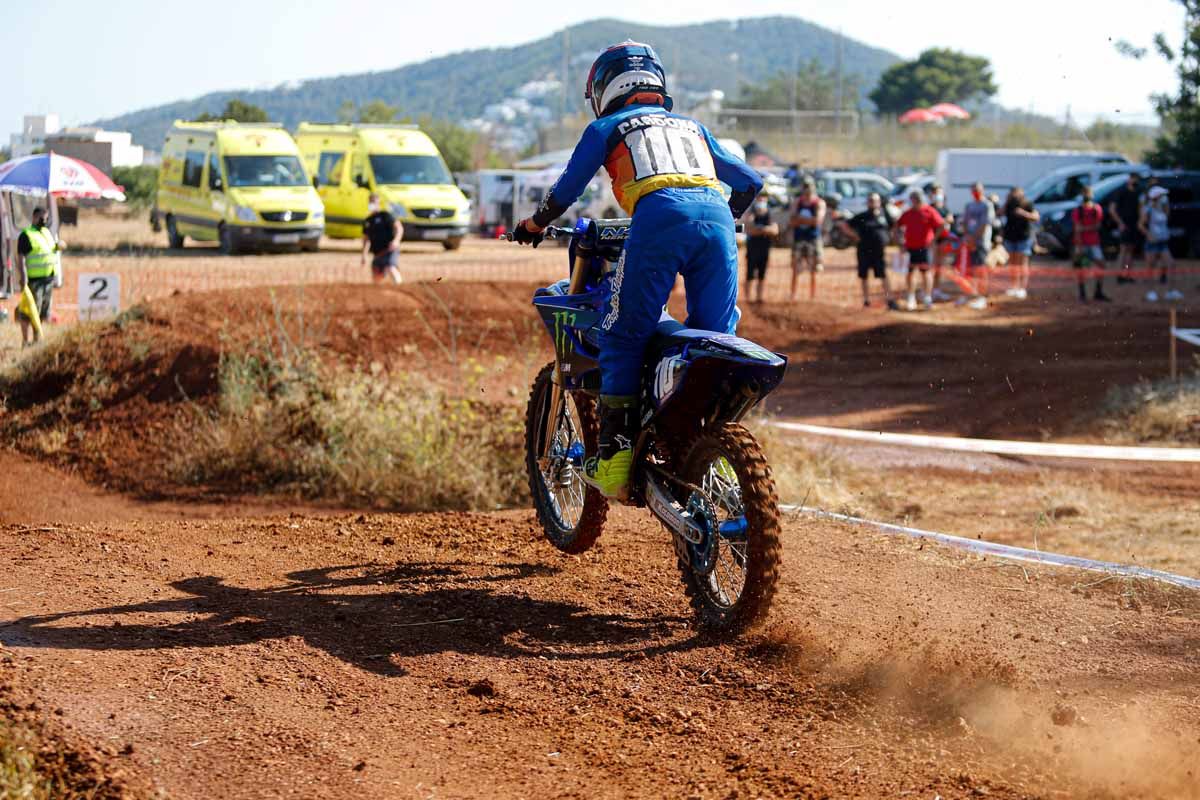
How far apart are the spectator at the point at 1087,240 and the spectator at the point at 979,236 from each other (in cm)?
143

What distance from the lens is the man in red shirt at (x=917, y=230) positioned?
20.5 meters

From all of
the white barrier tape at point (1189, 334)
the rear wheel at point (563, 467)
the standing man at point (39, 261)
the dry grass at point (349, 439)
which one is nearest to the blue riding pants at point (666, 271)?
the rear wheel at point (563, 467)

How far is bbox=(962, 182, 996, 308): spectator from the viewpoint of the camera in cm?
2266

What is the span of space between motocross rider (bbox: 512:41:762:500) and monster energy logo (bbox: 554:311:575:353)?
0.37 meters

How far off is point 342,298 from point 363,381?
3.84 metres

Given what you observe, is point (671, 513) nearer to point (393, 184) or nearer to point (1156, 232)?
point (1156, 232)

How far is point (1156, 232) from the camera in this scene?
23.3 m

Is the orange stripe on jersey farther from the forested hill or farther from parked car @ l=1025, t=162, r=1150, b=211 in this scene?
the forested hill

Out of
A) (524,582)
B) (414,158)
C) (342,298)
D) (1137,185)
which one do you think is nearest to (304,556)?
(524,582)

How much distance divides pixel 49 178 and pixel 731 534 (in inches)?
633

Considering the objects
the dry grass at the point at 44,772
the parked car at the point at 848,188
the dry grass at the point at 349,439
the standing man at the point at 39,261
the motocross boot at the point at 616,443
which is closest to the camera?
the dry grass at the point at 44,772

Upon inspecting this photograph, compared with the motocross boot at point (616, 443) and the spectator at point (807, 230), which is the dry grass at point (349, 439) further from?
the spectator at point (807, 230)

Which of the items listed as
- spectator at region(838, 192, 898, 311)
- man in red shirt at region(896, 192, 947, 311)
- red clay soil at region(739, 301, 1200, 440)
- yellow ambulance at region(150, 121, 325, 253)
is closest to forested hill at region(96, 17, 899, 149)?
yellow ambulance at region(150, 121, 325, 253)

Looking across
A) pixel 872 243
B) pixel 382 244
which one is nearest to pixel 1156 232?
pixel 872 243
